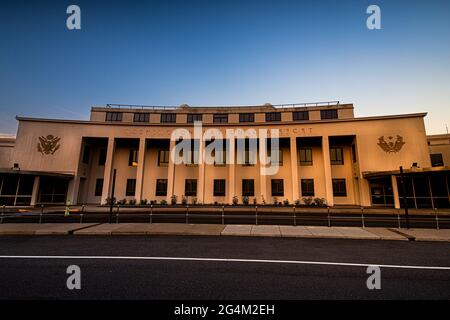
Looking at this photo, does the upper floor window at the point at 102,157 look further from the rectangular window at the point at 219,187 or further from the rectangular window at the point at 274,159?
the rectangular window at the point at 274,159

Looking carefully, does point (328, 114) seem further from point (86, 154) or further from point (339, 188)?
point (86, 154)

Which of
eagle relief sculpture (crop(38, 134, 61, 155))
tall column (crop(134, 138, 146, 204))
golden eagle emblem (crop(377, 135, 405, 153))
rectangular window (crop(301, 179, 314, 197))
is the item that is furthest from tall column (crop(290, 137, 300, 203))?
eagle relief sculpture (crop(38, 134, 61, 155))

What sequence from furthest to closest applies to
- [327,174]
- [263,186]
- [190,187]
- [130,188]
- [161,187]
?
[161,187] → [130,188] → [190,187] → [263,186] → [327,174]

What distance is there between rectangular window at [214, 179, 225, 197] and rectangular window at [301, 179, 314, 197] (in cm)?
A: 1125

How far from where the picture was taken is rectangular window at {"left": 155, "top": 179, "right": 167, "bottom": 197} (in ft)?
97.6

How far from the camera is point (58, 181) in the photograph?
2664 cm

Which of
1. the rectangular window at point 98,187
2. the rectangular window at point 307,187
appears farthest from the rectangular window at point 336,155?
the rectangular window at point 98,187

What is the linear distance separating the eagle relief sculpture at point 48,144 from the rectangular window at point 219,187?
71.1ft

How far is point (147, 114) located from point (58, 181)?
1497cm

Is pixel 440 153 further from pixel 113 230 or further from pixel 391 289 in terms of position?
pixel 113 230

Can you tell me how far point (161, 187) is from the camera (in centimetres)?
3000

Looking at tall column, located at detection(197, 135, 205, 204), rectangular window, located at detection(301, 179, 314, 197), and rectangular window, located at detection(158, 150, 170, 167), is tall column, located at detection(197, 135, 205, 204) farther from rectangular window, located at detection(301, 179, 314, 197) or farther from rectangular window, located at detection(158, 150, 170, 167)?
rectangular window, located at detection(301, 179, 314, 197)

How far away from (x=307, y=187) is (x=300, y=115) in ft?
35.7

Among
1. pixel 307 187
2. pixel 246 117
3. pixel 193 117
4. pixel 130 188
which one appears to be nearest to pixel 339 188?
pixel 307 187
